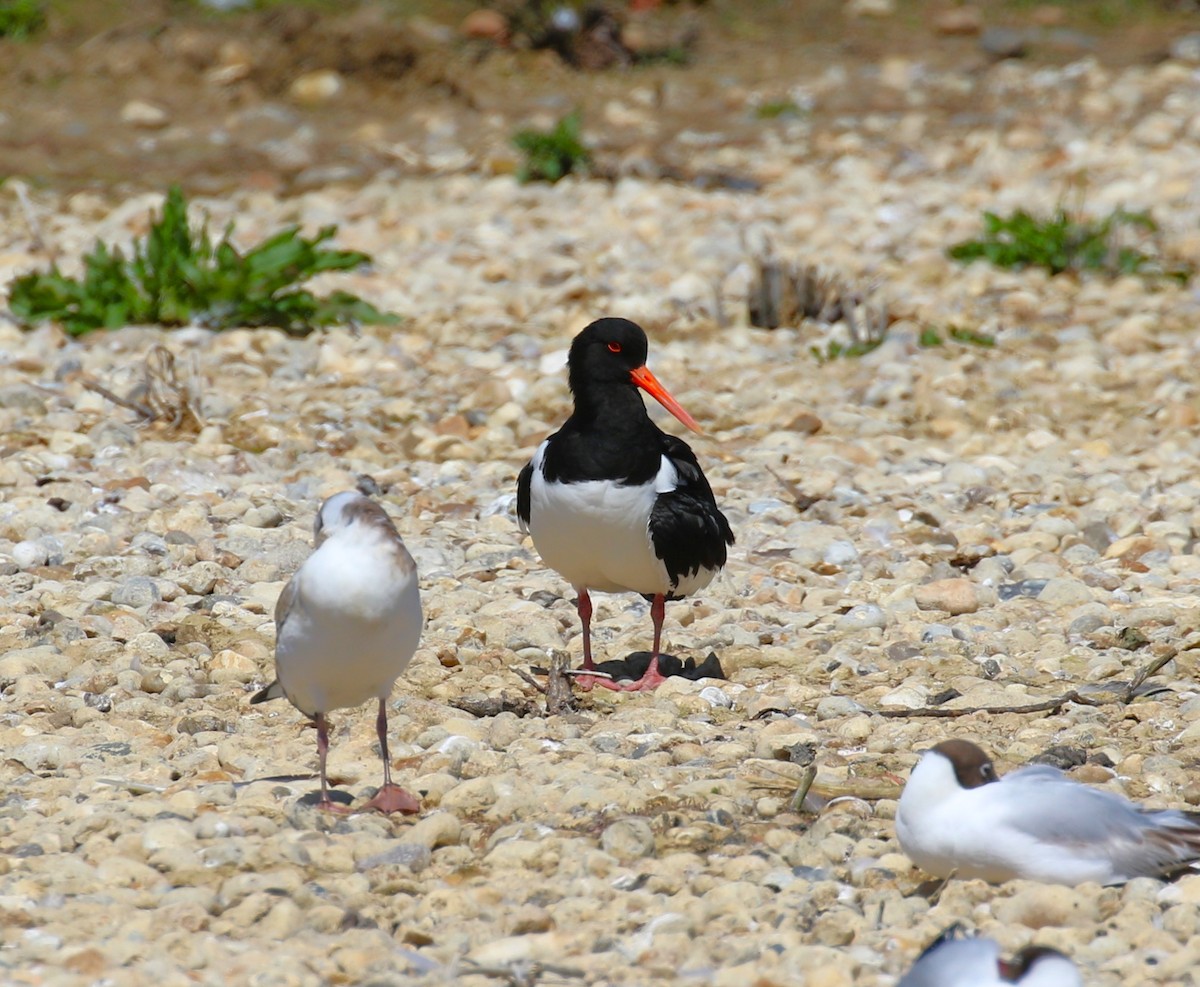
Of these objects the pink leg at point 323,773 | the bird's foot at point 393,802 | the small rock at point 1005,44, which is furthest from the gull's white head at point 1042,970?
the small rock at point 1005,44

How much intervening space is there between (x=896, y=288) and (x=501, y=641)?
533cm

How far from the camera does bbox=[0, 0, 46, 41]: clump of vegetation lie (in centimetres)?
1427

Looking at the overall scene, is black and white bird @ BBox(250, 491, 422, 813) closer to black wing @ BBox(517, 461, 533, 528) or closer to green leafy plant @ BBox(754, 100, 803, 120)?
black wing @ BBox(517, 461, 533, 528)

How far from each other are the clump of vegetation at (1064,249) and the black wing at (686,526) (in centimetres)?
545

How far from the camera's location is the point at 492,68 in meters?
14.6

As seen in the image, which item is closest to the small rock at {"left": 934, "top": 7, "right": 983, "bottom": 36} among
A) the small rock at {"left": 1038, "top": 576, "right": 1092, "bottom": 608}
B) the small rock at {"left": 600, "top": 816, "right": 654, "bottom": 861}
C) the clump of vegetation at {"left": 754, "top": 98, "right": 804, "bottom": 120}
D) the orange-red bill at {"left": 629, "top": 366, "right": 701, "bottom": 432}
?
the clump of vegetation at {"left": 754, "top": 98, "right": 804, "bottom": 120}

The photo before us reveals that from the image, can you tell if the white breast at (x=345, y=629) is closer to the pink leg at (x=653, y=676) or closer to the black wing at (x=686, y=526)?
the pink leg at (x=653, y=676)

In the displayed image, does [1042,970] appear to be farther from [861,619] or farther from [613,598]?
[613,598]

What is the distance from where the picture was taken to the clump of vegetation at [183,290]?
31.6 feet

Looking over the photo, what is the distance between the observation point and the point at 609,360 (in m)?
6.35

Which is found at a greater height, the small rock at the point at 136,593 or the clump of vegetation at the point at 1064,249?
the clump of vegetation at the point at 1064,249

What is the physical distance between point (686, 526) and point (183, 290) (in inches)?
187

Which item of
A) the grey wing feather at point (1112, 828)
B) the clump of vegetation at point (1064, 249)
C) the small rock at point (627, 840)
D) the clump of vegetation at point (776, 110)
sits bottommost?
the small rock at point (627, 840)

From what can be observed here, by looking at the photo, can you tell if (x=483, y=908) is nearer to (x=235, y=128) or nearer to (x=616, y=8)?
(x=235, y=128)
